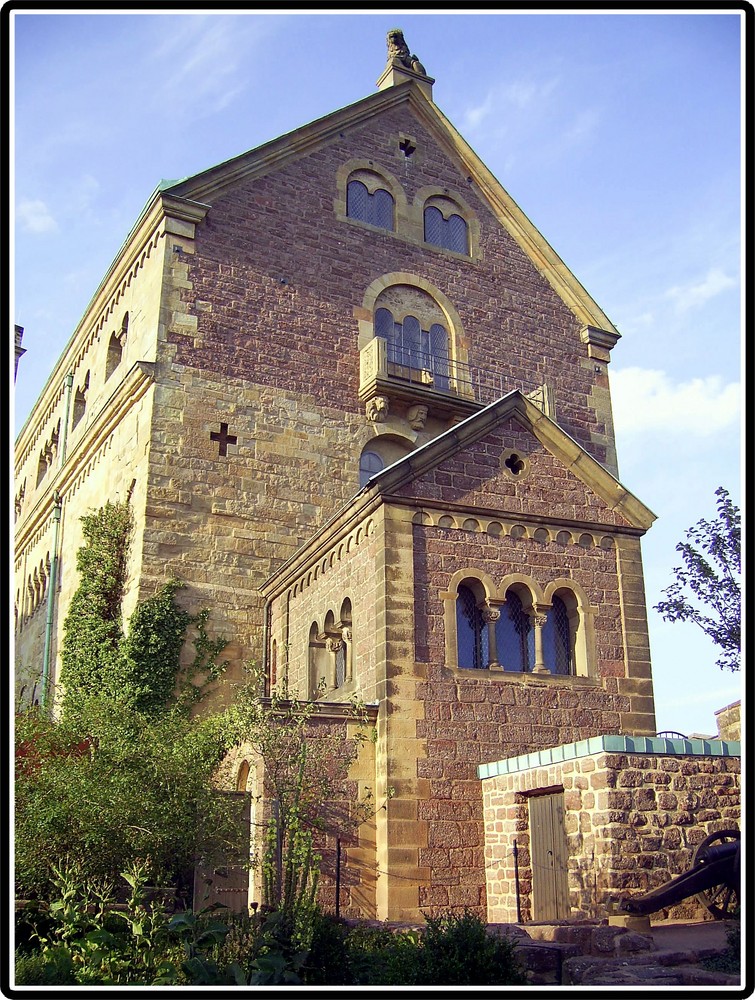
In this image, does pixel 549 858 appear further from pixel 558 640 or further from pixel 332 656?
pixel 332 656

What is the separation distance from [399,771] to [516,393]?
263 inches

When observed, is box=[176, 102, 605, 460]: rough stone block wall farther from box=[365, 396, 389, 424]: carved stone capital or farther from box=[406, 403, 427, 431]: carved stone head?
box=[406, 403, 427, 431]: carved stone head

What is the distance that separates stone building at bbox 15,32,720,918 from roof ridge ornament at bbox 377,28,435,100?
12 centimetres

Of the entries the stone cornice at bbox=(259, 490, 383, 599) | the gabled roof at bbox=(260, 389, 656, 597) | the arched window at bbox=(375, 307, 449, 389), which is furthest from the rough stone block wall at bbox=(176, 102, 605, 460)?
the gabled roof at bbox=(260, 389, 656, 597)

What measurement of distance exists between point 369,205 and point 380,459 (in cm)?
678

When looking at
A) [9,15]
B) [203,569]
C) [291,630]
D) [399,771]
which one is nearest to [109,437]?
[203,569]

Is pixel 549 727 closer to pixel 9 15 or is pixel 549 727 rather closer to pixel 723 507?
pixel 723 507

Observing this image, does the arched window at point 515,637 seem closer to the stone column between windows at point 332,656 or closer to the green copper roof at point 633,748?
the green copper roof at point 633,748

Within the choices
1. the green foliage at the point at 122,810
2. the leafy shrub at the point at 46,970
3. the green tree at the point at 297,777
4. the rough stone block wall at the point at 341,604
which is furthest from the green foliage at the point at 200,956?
the rough stone block wall at the point at 341,604

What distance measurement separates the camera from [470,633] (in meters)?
18.4

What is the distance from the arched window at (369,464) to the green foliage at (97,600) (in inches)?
214

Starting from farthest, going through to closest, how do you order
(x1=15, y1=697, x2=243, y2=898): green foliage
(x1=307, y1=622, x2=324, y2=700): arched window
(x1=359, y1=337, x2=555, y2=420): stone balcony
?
(x1=359, y1=337, x2=555, y2=420): stone balcony, (x1=307, y1=622, x2=324, y2=700): arched window, (x1=15, y1=697, x2=243, y2=898): green foliage

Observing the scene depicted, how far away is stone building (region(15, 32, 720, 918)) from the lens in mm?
17781

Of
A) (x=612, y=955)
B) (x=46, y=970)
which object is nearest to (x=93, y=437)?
(x=46, y=970)
